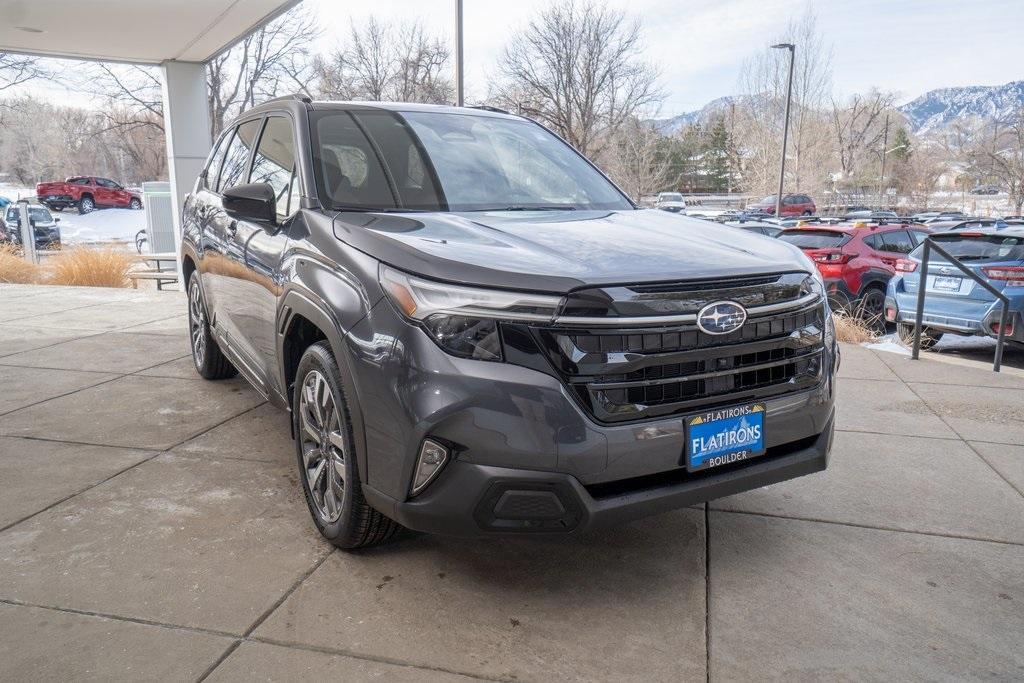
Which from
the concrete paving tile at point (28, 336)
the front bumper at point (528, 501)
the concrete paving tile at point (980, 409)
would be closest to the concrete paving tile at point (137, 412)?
the concrete paving tile at point (28, 336)

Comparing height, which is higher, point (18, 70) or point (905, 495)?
point (18, 70)

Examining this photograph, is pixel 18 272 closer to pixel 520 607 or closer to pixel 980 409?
pixel 520 607

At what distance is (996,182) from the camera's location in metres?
54.7

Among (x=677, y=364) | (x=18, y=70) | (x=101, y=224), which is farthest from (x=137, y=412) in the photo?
(x=101, y=224)

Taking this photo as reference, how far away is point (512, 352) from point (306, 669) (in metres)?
1.16

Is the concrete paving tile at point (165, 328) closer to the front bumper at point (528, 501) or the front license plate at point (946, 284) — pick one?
the front bumper at point (528, 501)

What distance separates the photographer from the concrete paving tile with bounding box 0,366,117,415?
216 inches

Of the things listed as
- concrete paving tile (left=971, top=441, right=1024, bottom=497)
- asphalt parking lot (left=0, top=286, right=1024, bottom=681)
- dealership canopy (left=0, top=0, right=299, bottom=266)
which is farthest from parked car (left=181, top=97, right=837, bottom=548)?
dealership canopy (left=0, top=0, right=299, bottom=266)

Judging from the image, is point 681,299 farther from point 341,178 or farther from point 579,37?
point 579,37

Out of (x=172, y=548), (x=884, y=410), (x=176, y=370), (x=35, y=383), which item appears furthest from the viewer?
(x=176, y=370)

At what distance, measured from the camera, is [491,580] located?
301cm

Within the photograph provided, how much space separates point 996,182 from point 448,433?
6298cm

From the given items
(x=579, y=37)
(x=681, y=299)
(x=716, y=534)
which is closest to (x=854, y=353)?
(x=716, y=534)

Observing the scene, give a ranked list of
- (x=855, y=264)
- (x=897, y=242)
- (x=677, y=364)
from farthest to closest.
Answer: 1. (x=897, y=242)
2. (x=855, y=264)
3. (x=677, y=364)
